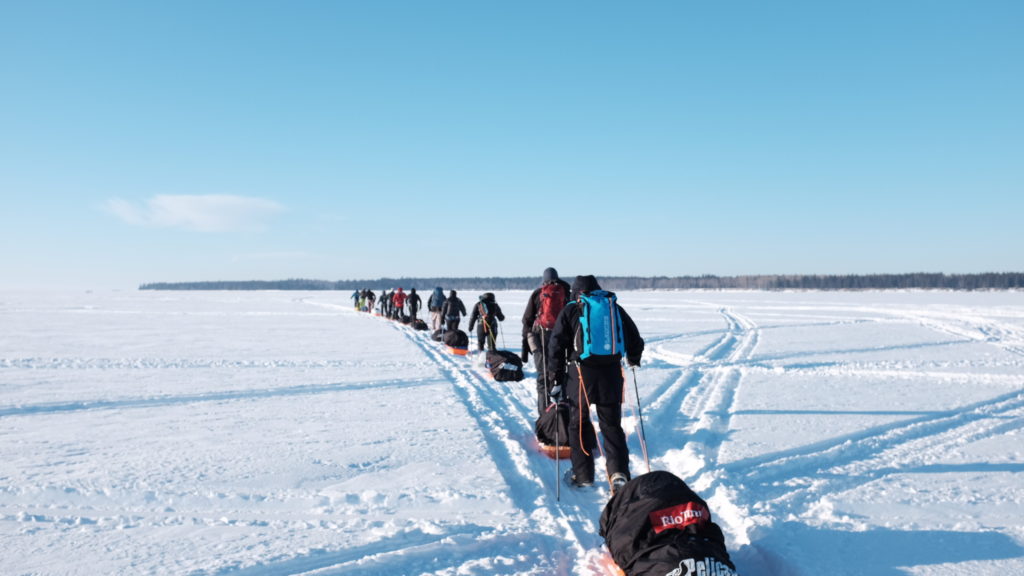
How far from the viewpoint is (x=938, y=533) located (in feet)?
12.5

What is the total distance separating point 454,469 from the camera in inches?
203

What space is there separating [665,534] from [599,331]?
1725 mm

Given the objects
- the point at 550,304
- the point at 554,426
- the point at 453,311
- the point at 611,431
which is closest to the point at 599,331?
the point at 611,431

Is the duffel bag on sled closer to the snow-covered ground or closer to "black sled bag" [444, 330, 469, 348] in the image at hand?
"black sled bag" [444, 330, 469, 348]

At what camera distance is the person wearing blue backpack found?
14.8 feet

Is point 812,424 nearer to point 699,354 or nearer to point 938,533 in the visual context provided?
point 938,533

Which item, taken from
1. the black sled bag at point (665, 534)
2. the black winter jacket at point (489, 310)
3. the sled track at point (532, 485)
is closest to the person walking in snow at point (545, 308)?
the sled track at point (532, 485)

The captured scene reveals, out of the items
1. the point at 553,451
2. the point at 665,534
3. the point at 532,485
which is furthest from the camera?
the point at 553,451

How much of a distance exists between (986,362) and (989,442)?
7.42 metres

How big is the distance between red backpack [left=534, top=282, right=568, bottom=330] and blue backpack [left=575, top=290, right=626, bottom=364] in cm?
227

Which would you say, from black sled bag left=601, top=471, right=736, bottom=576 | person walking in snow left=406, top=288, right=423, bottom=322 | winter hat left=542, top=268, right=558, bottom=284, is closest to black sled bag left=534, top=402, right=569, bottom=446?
black sled bag left=601, top=471, right=736, bottom=576

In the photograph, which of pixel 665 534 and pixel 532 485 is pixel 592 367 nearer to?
pixel 532 485

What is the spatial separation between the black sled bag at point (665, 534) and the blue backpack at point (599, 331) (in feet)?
4.26

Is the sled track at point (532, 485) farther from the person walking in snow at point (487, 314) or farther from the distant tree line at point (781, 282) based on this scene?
the distant tree line at point (781, 282)
